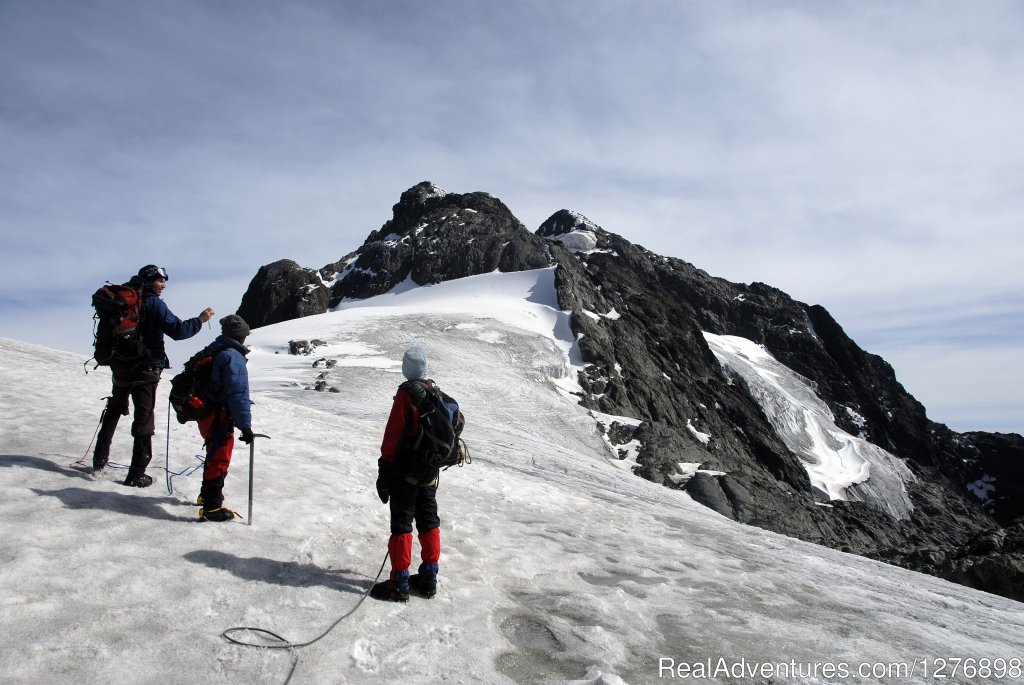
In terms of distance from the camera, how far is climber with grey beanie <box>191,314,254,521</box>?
7.12 meters

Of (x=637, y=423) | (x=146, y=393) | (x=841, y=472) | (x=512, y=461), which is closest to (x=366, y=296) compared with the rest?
(x=637, y=423)

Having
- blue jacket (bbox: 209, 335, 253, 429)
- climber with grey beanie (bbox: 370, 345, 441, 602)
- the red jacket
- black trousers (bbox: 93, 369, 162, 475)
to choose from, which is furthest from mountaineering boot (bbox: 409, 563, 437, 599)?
black trousers (bbox: 93, 369, 162, 475)

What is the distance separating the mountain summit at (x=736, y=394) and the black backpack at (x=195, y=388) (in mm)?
15705

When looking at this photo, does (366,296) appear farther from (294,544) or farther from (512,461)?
(294,544)

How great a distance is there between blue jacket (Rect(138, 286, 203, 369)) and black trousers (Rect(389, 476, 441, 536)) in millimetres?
3413

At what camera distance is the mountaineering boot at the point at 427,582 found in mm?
6301

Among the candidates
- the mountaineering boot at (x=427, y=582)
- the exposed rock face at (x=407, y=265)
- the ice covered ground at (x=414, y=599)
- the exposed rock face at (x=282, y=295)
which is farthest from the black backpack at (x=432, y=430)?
the exposed rock face at (x=407, y=265)

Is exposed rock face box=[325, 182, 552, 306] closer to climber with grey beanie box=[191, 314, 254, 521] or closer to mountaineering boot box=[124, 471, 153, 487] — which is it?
mountaineering boot box=[124, 471, 153, 487]

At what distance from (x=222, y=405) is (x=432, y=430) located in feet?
8.54

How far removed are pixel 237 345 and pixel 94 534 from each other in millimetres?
2256

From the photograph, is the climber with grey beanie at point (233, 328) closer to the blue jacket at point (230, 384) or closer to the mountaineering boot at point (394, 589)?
the blue jacket at point (230, 384)

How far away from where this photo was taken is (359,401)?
82.5ft

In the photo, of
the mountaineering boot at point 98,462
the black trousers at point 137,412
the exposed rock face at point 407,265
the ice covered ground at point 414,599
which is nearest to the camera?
the ice covered ground at point 414,599

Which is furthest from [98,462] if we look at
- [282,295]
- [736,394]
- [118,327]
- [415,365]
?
[282,295]
